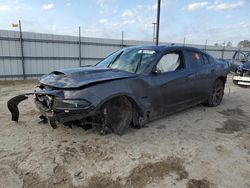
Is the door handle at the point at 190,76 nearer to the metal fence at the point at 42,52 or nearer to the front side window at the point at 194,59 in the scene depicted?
the front side window at the point at 194,59

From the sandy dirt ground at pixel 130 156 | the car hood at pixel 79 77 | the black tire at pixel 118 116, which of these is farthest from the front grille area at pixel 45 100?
the black tire at pixel 118 116

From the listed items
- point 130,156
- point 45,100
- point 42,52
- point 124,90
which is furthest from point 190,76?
point 42,52

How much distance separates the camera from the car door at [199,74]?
17.7 feet

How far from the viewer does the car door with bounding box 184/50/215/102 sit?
5402 millimetres

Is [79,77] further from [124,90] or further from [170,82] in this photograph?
[170,82]

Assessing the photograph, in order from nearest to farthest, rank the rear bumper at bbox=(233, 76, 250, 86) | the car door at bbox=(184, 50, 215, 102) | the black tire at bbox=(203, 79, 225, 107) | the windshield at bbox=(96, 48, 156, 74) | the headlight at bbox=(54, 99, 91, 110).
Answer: the headlight at bbox=(54, 99, 91, 110), the windshield at bbox=(96, 48, 156, 74), the car door at bbox=(184, 50, 215, 102), the black tire at bbox=(203, 79, 225, 107), the rear bumper at bbox=(233, 76, 250, 86)

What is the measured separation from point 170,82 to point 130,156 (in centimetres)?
194

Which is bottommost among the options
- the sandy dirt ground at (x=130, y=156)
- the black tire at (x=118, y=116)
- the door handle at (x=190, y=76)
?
the sandy dirt ground at (x=130, y=156)

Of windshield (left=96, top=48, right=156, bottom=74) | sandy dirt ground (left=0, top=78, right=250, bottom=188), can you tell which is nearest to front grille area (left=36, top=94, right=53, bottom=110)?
sandy dirt ground (left=0, top=78, right=250, bottom=188)

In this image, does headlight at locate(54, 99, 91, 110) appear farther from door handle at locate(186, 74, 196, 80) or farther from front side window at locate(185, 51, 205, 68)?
front side window at locate(185, 51, 205, 68)

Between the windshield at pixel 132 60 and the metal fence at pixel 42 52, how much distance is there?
898 centimetres

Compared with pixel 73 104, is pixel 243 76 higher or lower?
lower

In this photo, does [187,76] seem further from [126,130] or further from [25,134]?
[25,134]

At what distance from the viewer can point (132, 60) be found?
4691mm
